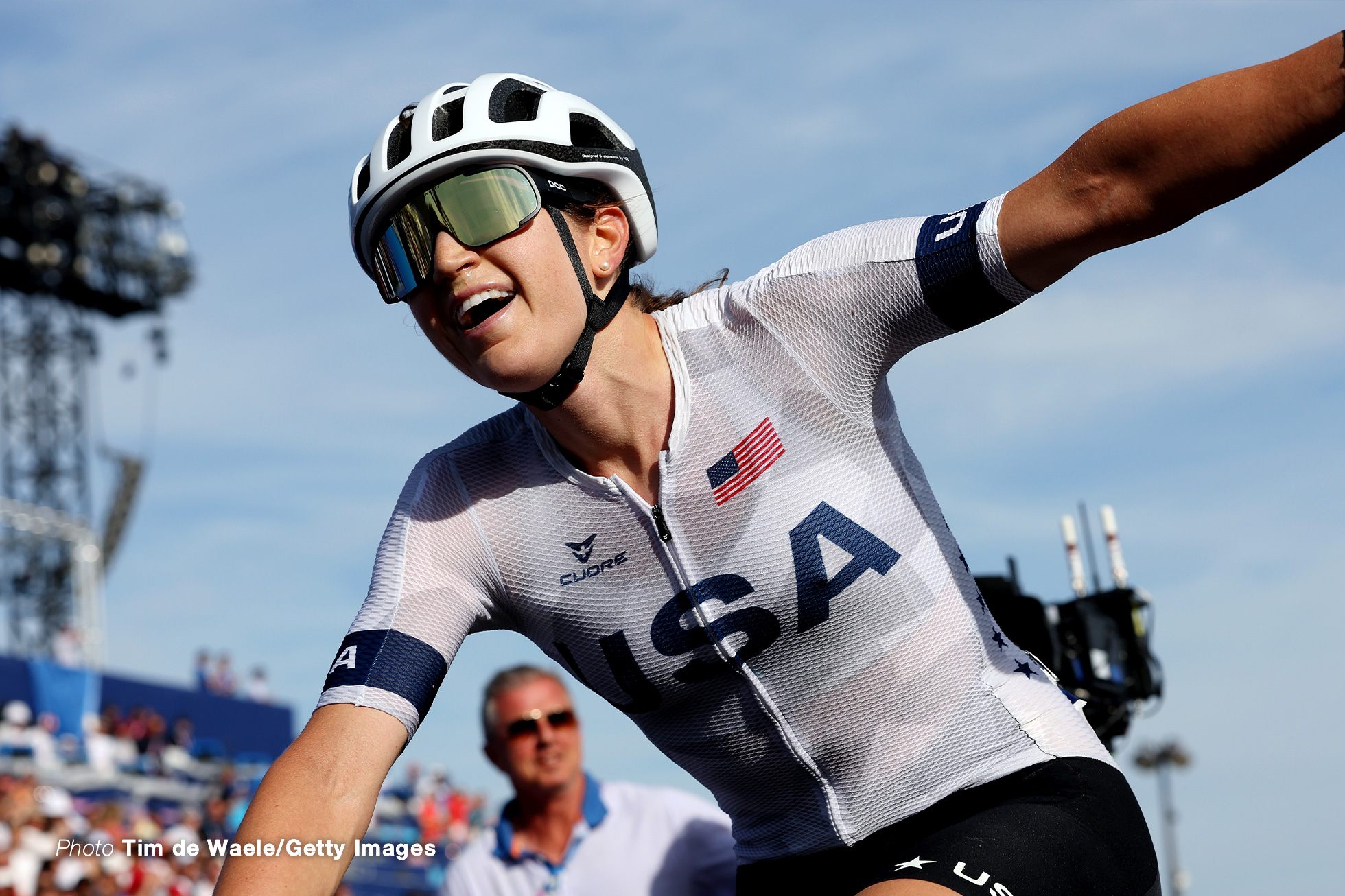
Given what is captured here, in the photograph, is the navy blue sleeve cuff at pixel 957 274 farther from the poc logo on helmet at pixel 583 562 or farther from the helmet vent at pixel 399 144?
the helmet vent at pixel 399 144

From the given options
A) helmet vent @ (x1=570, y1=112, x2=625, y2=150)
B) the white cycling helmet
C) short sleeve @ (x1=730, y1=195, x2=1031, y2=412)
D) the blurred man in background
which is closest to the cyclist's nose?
the white cycling helmet

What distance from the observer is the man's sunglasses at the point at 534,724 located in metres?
6.39

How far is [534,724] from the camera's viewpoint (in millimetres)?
6383

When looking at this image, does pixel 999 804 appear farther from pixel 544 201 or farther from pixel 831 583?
pixel 544 201

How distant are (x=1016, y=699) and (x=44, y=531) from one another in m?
33.9

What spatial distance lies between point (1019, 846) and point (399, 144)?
224cm

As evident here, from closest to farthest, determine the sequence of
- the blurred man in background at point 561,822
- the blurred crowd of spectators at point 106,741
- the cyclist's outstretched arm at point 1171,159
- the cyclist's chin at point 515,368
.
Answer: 1. the cyclist's outstretched arm at point 1171,159
2. the cyclist's chin at point 515,368
3. the blurred man in background at point 561,822
4. the blurred crowd of spectators at point 106,741

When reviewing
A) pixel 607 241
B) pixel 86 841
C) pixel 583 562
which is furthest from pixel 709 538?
pixel 86 841

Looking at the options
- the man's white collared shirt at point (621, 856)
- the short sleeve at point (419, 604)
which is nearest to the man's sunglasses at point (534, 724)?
the man's white collared shirt at point (621, 856)

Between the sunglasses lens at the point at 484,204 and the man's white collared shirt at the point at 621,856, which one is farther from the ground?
the sunglasses lens at the point at 484,204

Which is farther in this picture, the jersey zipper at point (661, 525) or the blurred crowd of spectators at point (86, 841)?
the blurred crowd of spectators at point (86, 841)

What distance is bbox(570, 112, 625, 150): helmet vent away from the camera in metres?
3.39

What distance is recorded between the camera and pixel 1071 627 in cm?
587

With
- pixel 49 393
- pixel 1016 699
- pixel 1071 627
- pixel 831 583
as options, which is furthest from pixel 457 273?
pixel 49 393
